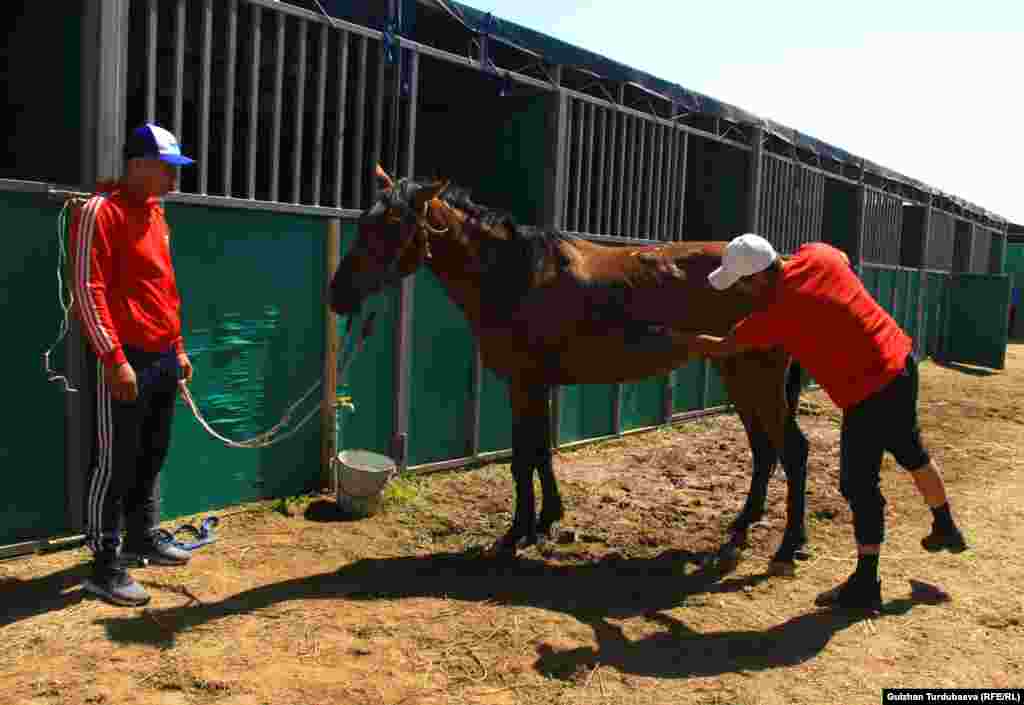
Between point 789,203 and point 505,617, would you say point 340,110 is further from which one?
point 789,203

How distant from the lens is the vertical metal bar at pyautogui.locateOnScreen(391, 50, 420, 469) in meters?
5.68

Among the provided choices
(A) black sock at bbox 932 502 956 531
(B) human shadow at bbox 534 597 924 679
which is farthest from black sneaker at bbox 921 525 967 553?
(B) human shadow at bbox 534 597 924 679

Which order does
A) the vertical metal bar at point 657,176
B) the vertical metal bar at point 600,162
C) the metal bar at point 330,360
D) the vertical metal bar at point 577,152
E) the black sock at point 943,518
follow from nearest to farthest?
the black sock at point 943,518
the metal bar at point 330,360
the vertical metal bar at point 577,152
the vertical metal bar at point 600,162
the vertical metal bar at point 657,176

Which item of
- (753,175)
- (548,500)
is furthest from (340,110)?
(753,175)

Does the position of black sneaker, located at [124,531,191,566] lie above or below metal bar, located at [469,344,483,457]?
below

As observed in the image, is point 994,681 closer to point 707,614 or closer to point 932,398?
point 707,614

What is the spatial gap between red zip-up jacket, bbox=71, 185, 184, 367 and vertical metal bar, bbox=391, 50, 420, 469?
7.06 feet

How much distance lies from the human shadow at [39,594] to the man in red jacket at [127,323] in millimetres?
122

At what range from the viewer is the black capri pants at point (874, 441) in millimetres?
3727

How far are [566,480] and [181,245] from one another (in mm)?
3157

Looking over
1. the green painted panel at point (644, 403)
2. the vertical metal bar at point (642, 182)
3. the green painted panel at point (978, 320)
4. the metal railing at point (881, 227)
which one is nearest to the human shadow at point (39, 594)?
the green painted panel at point (644, 403)

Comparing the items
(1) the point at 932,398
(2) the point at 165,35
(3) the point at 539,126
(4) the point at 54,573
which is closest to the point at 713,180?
(3) the point at 539,126

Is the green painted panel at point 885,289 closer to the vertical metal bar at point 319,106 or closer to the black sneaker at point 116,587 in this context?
the vertical metal bar at point 319,106

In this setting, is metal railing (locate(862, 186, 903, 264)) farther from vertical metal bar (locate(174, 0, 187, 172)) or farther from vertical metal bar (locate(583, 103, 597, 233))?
vertical metal bar (locate(174, 0, 187, 172))
